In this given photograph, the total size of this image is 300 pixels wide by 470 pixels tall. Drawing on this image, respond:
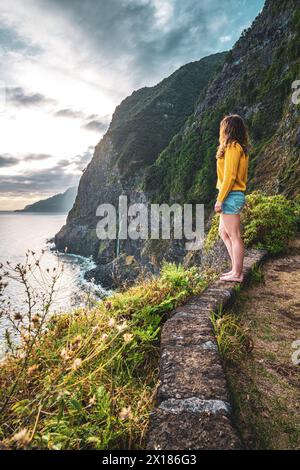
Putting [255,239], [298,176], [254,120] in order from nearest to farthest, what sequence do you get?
1. [255,239]
2. [298,176]
3. [254,120]

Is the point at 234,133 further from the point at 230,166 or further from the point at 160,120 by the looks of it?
the point at 160,120

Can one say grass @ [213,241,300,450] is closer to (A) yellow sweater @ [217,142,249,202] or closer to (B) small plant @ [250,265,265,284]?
(B) small plant @ [250,265,265,284]

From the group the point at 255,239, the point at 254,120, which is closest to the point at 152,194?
the point at 254,120

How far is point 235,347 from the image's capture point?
9.96 feet

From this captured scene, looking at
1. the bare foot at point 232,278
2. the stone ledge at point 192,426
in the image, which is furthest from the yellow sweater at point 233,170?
the stone ledge at point 192,426

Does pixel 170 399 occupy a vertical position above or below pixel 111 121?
below

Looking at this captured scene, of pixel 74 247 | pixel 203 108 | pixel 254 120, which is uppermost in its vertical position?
pixel 203 108

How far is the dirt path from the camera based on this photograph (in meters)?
2.17

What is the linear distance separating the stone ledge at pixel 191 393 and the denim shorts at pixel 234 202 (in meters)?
1.67

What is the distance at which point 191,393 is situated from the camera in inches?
87.1

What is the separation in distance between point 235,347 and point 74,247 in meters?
96.9

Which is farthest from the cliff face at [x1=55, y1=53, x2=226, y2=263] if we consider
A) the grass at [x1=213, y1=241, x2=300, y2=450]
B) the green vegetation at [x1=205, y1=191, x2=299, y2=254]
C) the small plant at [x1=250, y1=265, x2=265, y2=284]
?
the grass at [x1=213, y1=241, x2=300, y2=450]

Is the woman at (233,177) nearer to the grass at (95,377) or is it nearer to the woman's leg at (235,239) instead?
the woman's leg at (235,239)
